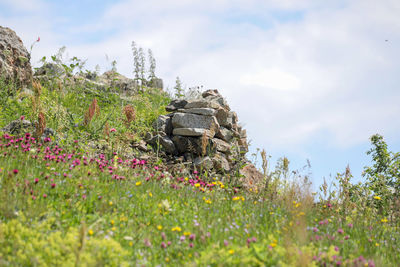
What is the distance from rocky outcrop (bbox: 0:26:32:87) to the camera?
35.9ft

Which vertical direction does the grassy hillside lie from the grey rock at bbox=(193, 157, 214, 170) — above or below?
below

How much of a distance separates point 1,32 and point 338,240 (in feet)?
38.8

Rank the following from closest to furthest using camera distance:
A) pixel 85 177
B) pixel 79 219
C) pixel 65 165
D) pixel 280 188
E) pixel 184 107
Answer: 1. pixel 79 219
2. pixel 85 177
3. pixel 65 165
4. pixel 280 188
5. pixel 184 107

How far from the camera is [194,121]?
948cm

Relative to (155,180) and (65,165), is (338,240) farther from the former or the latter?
(65,165)

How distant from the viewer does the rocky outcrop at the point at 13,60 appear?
35.9 feet

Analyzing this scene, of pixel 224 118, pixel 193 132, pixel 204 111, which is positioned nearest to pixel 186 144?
pixel 193 132

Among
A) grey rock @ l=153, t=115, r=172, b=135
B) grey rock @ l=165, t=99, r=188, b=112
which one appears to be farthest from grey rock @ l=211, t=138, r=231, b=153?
Result: grey rock @ l=165, t=99, r=188, b=112

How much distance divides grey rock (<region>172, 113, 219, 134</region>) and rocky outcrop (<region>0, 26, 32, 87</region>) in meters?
5.57

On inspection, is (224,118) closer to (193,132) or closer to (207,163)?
(193,132)

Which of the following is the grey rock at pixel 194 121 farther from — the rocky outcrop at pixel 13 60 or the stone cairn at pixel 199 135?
the rocky outcrop at pixel 13 60

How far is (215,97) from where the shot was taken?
11180 mm

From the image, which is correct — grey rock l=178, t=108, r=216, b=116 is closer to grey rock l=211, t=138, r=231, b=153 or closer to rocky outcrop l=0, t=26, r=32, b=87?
grey rock l=211, t=138, r=231, b=153

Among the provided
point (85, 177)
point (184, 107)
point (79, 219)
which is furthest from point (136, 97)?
point (79, 219)
